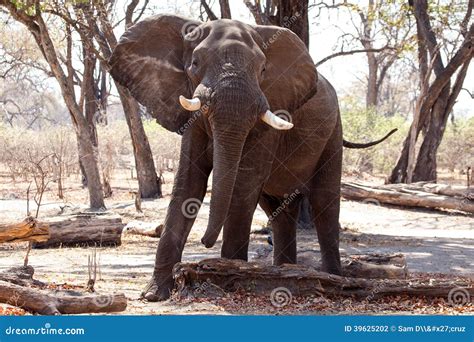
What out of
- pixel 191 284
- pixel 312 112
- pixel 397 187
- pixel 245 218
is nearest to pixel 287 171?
pixel 312 112

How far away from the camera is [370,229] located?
16531 millimetres

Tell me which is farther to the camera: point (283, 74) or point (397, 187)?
point (397, 187)

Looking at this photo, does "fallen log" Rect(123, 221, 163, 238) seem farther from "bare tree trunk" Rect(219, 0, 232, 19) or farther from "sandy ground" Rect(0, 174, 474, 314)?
"bare tree trunk" Rect(219, 0, 232, 19)

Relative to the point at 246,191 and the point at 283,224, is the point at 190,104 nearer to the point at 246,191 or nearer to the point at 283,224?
the point at 246,191

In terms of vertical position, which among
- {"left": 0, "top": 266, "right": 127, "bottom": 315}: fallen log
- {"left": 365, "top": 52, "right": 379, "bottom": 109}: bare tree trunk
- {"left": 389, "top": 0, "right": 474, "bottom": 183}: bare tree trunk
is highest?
{"left": 365, "top": 52, "right": 379, "bottom": 109}: bare tree trunk

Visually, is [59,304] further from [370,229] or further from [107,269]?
[370,229]

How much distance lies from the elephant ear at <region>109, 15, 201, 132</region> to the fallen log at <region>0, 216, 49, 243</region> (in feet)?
5.82

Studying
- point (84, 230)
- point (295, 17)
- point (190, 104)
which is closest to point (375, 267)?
point (190, 104)

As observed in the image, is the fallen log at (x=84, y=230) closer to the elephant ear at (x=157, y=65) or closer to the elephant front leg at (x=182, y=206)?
the elephant ear at (x=157, y=65)

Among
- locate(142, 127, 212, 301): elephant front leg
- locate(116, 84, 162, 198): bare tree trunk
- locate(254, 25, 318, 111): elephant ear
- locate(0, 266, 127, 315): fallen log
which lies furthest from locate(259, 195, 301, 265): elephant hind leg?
locate(116, 84, 162, 198): bare tree trunk

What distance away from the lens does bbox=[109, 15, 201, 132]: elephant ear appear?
25.4 ft

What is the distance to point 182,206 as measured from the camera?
7.44m

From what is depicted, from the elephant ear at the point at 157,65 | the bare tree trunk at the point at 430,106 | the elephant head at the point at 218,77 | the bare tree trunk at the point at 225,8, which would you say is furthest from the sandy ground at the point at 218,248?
A: the bare tree trunk at the point at 225,8

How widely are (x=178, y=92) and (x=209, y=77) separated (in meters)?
0.87
